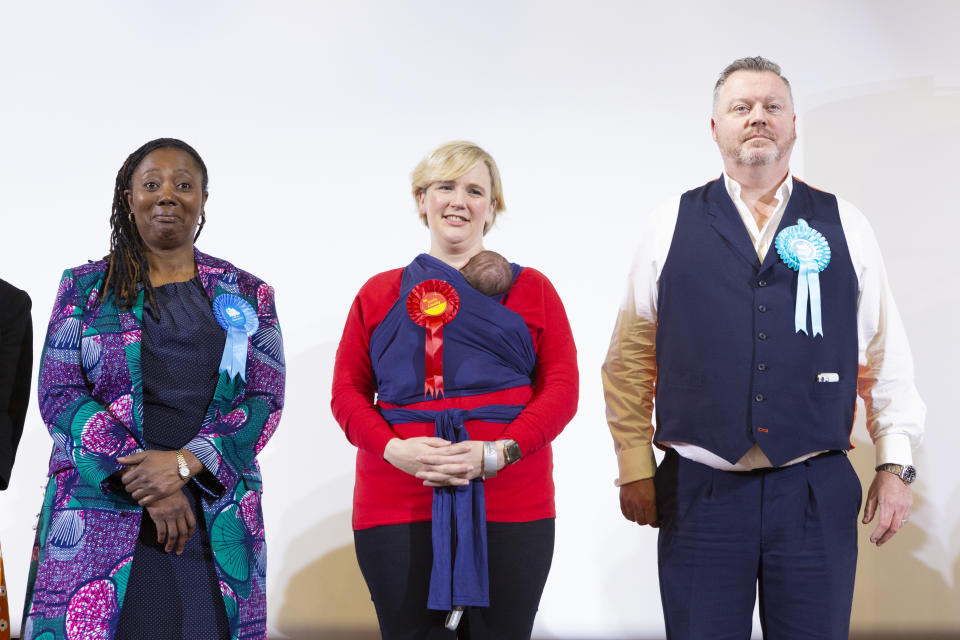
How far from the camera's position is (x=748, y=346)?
5.88 ft

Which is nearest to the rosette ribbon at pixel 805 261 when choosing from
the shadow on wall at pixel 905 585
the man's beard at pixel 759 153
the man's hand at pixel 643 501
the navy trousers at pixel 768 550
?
the man's beard at pixel 759 153

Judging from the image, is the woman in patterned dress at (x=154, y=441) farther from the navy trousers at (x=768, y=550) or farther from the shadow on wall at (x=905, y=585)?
the shadow on wall at (x=905, y=585)

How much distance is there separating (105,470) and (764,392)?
1332mm

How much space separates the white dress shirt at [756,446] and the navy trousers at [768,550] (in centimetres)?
6

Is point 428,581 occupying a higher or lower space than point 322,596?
higher

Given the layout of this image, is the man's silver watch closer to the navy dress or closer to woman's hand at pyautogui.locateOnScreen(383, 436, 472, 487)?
woman's hand at pyautogui.locateOnScreen(383, 436, 472, 487)

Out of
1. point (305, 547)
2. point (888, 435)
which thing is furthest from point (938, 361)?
point (305, 547)

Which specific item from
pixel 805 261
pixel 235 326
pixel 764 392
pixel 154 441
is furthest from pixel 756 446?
pixel 154 441

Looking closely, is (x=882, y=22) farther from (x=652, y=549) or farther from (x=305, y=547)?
(x=305, y=547)

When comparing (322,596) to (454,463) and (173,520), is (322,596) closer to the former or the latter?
(173,520)

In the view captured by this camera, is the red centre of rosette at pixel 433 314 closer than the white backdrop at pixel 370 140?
Yes

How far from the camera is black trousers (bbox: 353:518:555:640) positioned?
1.84 meters

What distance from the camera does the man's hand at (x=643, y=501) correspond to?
6.36ft

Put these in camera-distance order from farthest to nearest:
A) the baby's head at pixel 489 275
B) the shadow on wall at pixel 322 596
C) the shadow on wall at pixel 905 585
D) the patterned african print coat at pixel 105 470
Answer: the shadow on wall at pixel 322 596 → the shadow on wall at pixel 905 585 → the baby's head at pixel 489 275 → the patterned african print coat at pixel 105 470
